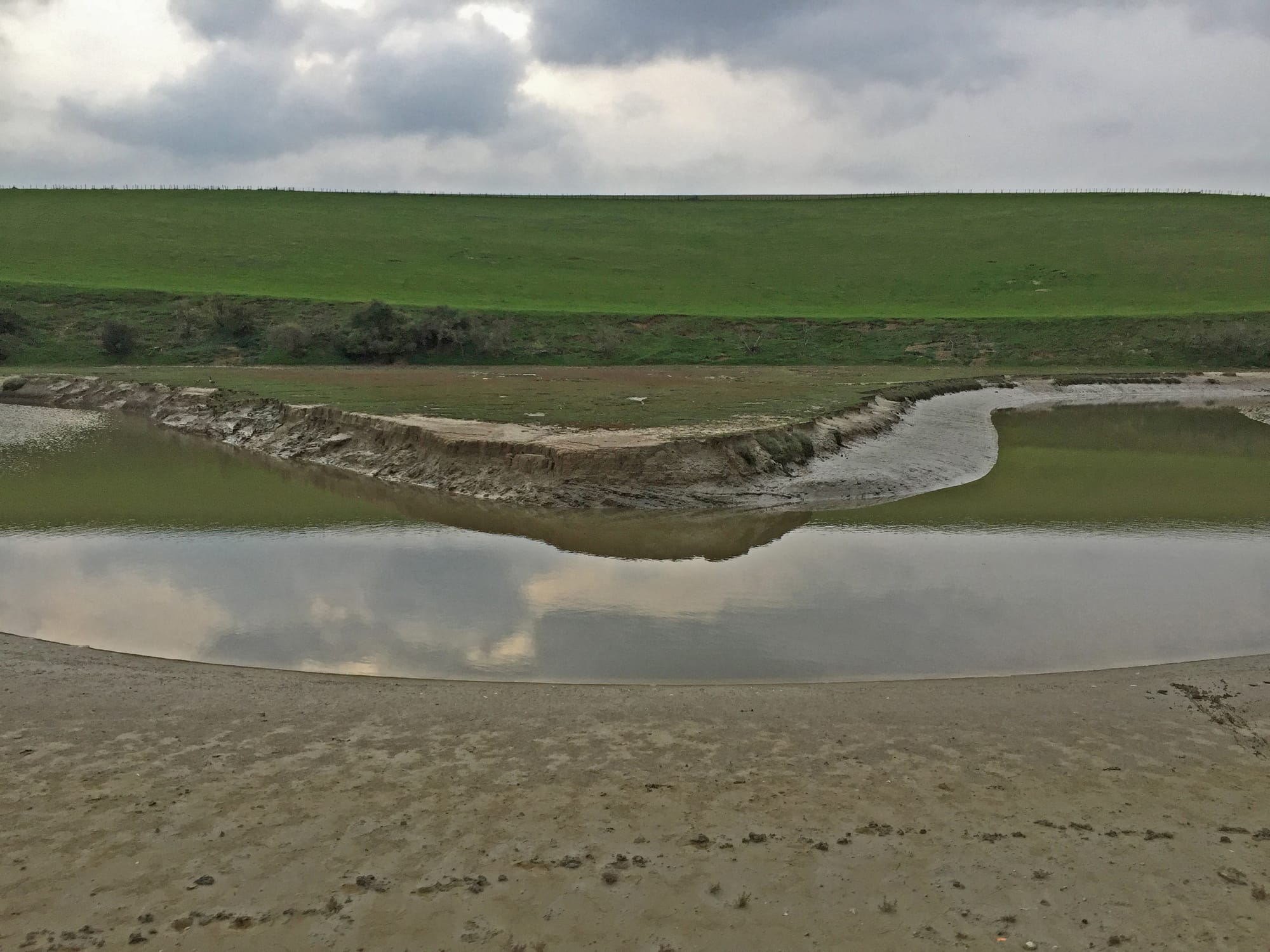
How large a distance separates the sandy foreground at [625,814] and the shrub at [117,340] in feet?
137

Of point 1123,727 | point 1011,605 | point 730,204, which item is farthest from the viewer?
point 730,204

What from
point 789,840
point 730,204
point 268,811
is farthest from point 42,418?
point 730,204

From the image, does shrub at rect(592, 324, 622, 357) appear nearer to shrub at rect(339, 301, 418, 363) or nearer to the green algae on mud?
shrub at rect(339, 301, 418, 363)

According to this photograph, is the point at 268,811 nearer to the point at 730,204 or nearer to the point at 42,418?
the point at 42,418

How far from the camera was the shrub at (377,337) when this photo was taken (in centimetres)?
4653

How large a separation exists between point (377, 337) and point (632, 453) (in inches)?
1170

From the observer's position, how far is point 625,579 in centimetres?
1488

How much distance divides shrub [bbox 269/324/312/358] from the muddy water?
2378 cm

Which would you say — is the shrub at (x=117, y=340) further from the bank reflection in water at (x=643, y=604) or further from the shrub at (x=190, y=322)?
the bank reflection in water at (x=643, y=604)

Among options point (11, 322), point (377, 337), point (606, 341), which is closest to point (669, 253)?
point (606, 341)

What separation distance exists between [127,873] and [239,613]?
6.73 metres

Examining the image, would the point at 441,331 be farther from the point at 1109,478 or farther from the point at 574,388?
the point at 1109,478

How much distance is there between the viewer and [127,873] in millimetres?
6301

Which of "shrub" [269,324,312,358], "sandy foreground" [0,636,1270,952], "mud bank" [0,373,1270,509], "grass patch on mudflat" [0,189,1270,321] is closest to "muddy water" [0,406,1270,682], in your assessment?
"mud bank" [0,373,1270,509]
